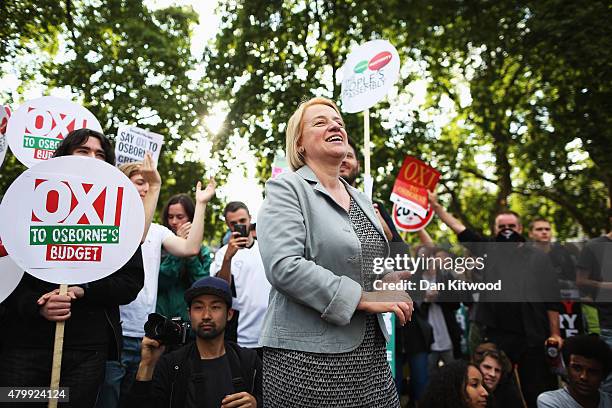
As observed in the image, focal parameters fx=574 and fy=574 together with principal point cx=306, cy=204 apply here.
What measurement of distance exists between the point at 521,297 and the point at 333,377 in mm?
4099

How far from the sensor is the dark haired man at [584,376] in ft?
12.7

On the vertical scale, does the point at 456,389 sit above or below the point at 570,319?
below

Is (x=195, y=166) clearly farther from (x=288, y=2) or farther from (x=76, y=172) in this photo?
(x=76, y=172)

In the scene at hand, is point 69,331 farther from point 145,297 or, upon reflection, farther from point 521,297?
point 521,297

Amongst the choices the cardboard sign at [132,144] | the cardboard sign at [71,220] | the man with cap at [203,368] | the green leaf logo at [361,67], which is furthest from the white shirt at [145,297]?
the green leaf logo at [361,67]

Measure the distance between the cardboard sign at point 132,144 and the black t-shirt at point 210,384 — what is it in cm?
252

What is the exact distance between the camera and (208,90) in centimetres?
1430

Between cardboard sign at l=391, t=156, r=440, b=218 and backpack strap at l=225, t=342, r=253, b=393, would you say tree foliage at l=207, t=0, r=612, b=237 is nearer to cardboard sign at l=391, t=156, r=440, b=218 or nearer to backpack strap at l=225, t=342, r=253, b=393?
cardboard sign at l=391, t=156, r=440, b=218

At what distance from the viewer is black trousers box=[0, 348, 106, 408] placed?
2605mm

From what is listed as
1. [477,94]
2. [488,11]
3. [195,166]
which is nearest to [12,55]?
[195,166]

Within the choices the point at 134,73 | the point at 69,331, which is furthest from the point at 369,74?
the point at 134,73

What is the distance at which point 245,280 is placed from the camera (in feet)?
14.6

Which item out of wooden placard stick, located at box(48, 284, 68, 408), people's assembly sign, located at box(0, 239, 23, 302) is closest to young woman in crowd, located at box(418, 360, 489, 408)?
wooden placard stick, located at box(48, 284, 68, 408)

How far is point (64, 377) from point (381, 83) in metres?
3.29
